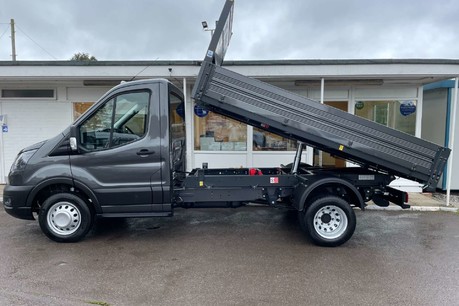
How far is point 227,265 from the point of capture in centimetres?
436

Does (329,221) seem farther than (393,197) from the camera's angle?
No

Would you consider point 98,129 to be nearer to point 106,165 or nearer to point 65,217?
point 106,165

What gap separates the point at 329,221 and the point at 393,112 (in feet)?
18.1

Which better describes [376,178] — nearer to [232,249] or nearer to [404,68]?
[232,249]

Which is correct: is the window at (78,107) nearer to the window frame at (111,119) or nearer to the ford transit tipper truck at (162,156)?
the ford transit tipper truck at (162,156)

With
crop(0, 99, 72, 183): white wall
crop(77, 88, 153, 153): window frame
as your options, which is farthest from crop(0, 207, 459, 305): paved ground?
crop(0, 99, 72, 183): white wall

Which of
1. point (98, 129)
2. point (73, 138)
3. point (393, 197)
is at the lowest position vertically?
point (393, 197)

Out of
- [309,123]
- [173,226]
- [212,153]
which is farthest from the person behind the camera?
[212,153]

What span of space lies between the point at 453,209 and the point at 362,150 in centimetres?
410

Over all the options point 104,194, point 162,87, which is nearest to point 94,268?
point 104,194

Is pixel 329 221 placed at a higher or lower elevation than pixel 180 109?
lower

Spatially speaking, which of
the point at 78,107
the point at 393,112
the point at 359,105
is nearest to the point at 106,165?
the point at 78,107

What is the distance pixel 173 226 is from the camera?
6.08 m

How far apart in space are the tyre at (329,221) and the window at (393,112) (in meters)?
5.00
